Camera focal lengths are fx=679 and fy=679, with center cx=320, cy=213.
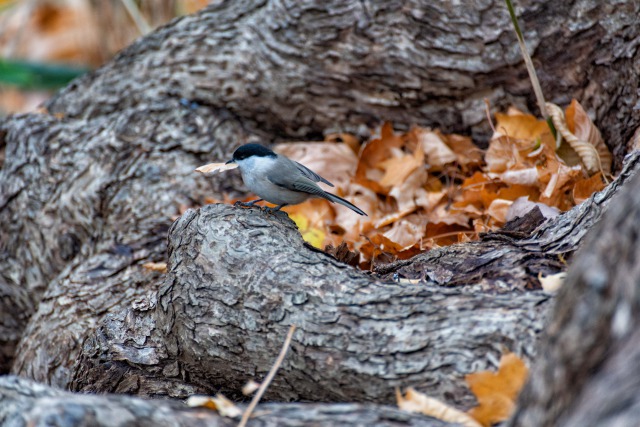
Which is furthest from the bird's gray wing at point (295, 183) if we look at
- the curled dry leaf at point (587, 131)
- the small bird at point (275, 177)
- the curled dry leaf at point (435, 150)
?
the curled dry leaf at point (587, 131)

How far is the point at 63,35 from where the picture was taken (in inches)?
413

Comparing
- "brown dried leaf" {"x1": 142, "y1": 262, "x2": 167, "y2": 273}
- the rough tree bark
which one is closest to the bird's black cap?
the rough tree bark

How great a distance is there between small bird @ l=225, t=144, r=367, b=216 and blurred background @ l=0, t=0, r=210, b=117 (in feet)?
8.83

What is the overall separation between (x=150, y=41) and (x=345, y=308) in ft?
9.58

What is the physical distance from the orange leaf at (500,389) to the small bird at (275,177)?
1371mm

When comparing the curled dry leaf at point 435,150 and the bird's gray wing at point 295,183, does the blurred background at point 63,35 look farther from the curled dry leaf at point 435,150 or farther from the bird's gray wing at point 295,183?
the curled dry leaf at point 435,150

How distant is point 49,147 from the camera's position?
167 inches

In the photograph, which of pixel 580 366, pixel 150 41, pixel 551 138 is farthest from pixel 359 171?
pixel 580 366

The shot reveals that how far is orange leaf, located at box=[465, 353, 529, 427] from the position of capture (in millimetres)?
1906

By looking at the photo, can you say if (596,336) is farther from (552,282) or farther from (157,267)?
(157,267)

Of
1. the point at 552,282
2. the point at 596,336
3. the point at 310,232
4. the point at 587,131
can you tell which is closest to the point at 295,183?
the point at 310,232

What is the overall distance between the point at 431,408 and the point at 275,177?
1539mm

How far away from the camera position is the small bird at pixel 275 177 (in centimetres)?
321

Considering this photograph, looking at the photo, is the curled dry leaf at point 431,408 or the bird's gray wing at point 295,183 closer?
the curled dry leaf at point 431,408
